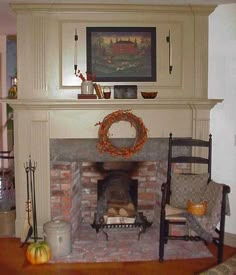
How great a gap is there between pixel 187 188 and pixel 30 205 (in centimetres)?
156

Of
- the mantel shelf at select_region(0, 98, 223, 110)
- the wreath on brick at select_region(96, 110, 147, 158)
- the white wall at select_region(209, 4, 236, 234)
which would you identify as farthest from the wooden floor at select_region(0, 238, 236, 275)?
the mantel shelf at select_region(0, 98, 223, 110)

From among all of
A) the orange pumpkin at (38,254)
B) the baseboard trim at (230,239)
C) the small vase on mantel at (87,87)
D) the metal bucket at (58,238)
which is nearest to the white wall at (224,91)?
the baseboard trim at (230,239)

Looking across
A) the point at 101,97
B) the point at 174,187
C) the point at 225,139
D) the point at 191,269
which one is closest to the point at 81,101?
the point at 101,97

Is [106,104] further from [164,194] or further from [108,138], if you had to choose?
[164,194]

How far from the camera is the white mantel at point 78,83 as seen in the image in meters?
3.94

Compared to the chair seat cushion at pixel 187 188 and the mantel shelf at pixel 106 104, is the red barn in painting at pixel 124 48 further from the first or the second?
the chair seat cushion at pixel 187 188

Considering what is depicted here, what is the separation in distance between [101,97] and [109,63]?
362 millimetres

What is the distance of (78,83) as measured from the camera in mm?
4020

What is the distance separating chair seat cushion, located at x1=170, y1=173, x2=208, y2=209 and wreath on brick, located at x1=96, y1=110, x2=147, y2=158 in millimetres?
498

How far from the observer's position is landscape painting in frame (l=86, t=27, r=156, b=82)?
13.1 ft

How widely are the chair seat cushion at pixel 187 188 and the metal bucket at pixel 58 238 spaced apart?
105 centimetres

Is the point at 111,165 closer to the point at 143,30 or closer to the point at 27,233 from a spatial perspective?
the point at 27,233

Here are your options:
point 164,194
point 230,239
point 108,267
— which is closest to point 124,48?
point 164,194

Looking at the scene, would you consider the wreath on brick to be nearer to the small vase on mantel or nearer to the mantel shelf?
the mantel shelf
